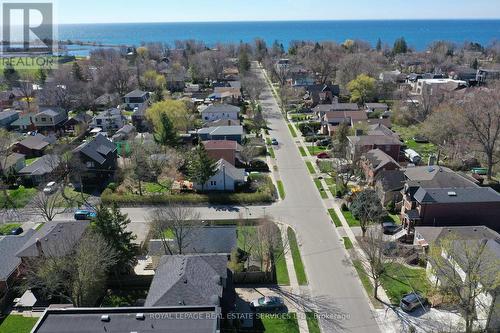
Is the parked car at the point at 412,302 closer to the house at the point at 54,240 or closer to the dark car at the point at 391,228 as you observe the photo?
the dark car at the point at 391,228

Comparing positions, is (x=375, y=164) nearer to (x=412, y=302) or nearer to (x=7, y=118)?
(x=412, y=302)

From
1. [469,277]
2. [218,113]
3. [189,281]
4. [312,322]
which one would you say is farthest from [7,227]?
[218,113]

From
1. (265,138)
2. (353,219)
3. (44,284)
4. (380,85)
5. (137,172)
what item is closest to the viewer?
(44,284)

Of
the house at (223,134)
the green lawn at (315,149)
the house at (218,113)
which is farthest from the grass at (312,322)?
the house at (218,113)

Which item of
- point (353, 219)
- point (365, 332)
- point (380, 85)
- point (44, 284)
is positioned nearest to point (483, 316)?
point (365, 332)

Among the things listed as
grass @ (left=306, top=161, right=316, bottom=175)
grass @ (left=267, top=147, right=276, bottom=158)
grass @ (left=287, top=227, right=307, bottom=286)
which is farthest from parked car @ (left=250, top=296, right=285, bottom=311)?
grass @ (left=267, top=147, right=276, bottom=158)

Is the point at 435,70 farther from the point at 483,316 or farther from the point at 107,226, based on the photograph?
the point at 107,226

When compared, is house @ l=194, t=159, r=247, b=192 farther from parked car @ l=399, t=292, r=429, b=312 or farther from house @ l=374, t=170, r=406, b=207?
parked car @ l=399, t=292, r=429, b=312
